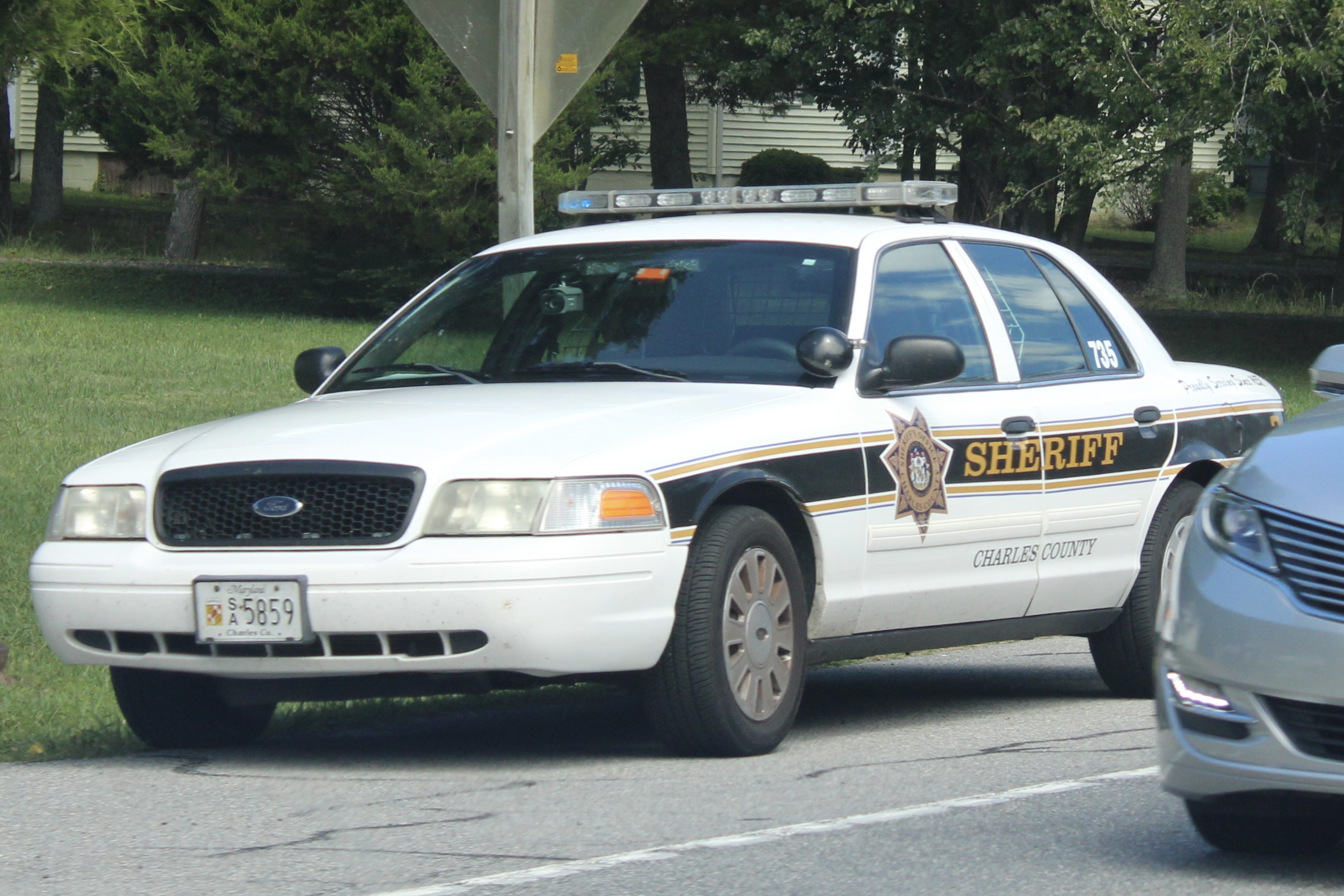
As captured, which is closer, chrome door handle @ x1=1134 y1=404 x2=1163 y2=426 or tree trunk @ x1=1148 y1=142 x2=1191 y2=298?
chrome door handle @ x1=1134 y1=404 x2=1163 y2=426

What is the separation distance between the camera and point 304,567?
18.3 feet

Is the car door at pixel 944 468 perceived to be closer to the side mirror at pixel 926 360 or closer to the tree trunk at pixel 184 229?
the side mirror at pixel 926 360

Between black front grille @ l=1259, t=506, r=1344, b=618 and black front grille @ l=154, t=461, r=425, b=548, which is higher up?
black front grille @ l=1259, t=506, r=1344, b=618

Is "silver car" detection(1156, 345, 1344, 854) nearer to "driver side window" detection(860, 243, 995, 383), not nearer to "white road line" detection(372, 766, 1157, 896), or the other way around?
"white road line" detection(372, 766, 1157, 896)

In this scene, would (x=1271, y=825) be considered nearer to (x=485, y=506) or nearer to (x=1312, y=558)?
(x=1312, y=558)

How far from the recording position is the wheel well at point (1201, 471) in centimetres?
787

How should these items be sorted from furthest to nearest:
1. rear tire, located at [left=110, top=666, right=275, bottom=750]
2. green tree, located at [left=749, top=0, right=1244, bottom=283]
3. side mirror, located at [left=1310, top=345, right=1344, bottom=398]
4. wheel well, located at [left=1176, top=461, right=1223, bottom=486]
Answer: green tree, located at [left=749, top=0, right=1244, bottom=283]
wheel well, located at [left=1176, top=461, right=1223, bottom=486]
rear tire, located at [left=110, top=666, right=275, bottom=750]
side mirror, located at [left=1310, top=345, right=1344, bottom=398]

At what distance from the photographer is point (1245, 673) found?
4383 millimetres

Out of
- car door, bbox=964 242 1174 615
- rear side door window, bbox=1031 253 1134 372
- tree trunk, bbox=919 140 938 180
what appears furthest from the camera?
tree trunk, bbox=919 140 938 180

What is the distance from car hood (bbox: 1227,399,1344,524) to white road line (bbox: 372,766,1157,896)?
4.23 ft

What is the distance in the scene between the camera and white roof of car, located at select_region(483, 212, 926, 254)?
702 centimetres

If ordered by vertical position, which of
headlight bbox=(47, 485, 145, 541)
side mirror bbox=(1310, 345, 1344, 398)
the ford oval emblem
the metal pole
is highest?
the metal pole

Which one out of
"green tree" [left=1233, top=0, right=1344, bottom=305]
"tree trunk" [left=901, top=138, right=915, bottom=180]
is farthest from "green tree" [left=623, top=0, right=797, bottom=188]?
"green tree" [left=1233, top=0, right=1344, bottom=305]

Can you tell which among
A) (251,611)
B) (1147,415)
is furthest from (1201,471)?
(251,611)
